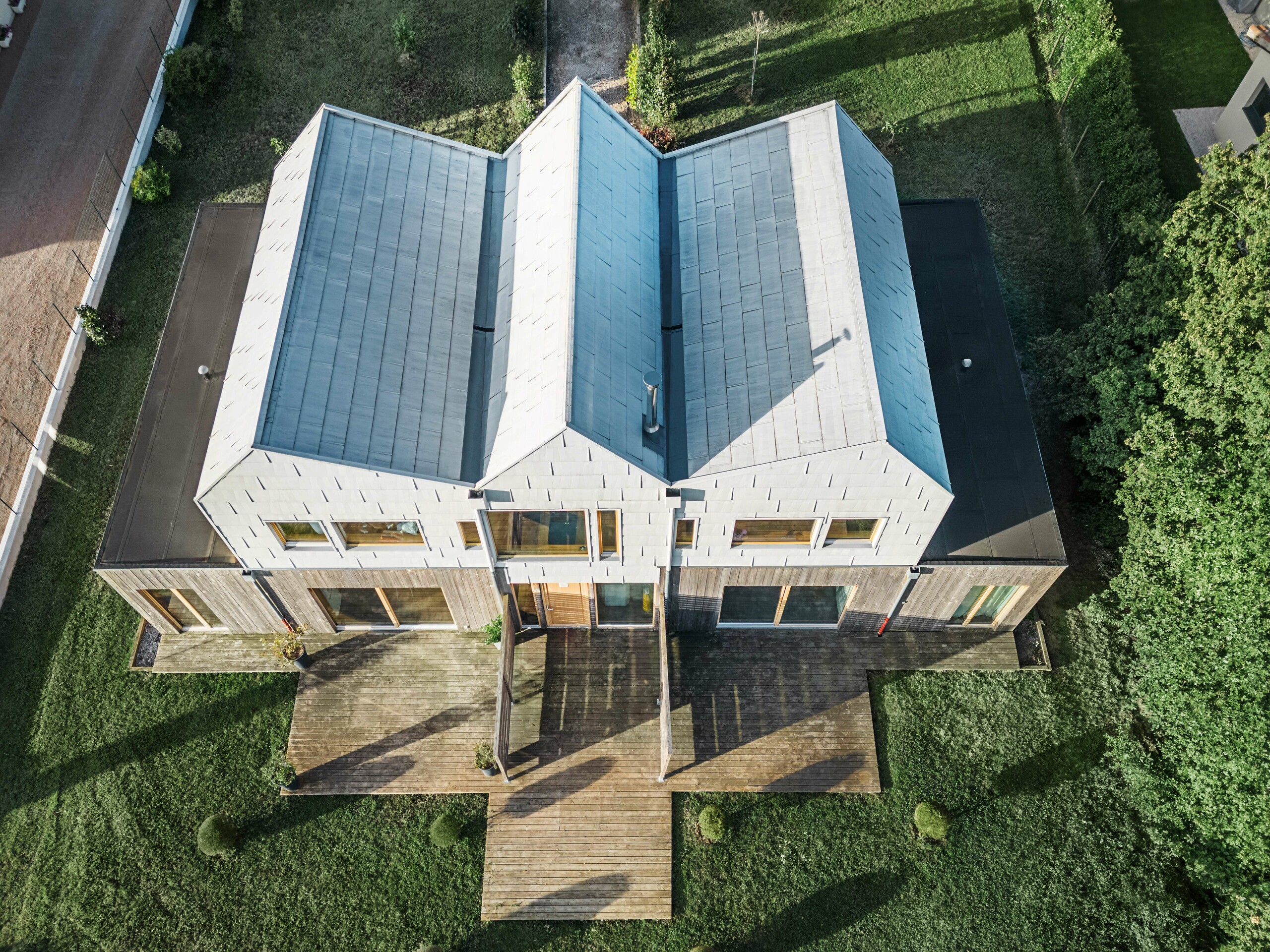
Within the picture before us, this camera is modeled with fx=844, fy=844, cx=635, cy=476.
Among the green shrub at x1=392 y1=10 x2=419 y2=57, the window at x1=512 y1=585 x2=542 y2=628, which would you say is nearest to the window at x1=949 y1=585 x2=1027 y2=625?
the window at x1=512 y1=585 x2=542 y2=628

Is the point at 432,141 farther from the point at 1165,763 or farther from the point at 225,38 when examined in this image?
the point at 1165,763

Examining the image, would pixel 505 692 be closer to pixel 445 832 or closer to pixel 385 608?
pixel 445 832

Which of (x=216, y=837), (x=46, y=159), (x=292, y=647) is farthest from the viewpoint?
(x=46, y=159)

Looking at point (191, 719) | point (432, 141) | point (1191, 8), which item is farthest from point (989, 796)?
point (1191, 8)

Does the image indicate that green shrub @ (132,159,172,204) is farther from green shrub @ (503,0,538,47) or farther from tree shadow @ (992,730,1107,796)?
tree shadow @ (992,730,1107,796)

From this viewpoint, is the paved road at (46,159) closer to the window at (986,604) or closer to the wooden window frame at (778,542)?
the wooden window frame at (778,542)

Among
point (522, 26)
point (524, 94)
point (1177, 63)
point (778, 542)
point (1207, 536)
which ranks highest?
point (522, 26)

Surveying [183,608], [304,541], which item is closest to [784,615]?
[304,541]
